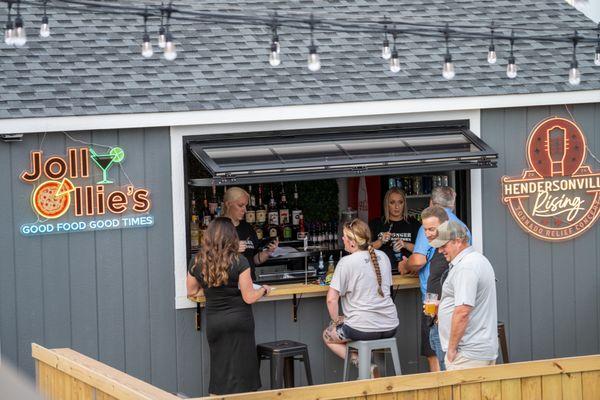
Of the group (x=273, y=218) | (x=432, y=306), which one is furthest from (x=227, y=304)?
(x=273, y=218)

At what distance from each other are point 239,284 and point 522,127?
3.37 metres

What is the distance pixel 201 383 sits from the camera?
8.68 meters

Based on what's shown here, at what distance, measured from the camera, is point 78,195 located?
820cm

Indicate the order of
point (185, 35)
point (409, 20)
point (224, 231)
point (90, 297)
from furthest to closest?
point (409, 20) < point (185, 35) < point (90, 297) < point (224, 231)

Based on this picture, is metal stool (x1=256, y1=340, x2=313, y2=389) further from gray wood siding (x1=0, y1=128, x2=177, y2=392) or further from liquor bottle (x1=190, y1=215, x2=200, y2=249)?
liquor bottle (x1=190, y1=215, x2=200, y2=249)

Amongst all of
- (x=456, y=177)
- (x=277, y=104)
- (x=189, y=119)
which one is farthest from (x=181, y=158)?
(x=456, y=177)

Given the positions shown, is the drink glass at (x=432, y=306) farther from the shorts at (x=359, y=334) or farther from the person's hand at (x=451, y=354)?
the shorts at (x=359, y=334)

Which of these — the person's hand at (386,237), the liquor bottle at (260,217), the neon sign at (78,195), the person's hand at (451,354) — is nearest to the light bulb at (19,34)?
the neon sign at (78,195)

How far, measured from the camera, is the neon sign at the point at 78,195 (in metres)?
8.08

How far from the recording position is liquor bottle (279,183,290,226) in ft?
34.2

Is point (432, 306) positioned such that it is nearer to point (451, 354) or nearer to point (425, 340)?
point (451, 354)

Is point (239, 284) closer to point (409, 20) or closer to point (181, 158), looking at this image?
point (181, 158)

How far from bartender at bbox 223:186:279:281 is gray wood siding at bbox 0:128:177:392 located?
0.52 metres

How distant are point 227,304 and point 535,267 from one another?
3.36m
